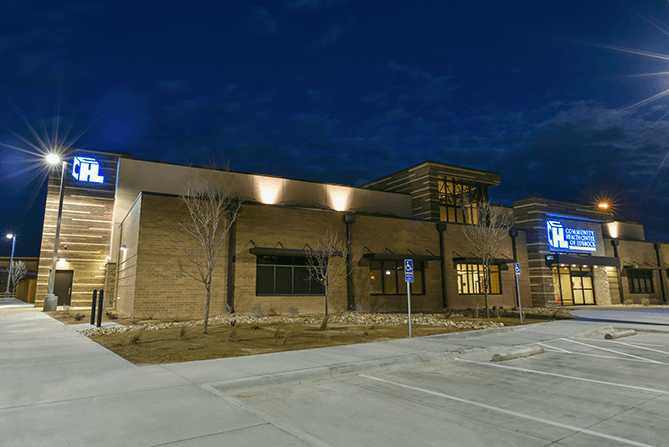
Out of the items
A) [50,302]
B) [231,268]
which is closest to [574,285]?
[231,268]

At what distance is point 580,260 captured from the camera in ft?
132

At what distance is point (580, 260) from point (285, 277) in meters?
30.8

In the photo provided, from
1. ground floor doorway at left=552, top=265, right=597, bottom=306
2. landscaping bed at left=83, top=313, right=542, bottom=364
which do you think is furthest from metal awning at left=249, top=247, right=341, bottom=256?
ground floor doorway at left=552, top=265, right=597, bottom=306

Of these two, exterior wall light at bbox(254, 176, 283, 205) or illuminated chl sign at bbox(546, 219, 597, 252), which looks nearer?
exterior wall light at bbox(254, 176, 283, 205)

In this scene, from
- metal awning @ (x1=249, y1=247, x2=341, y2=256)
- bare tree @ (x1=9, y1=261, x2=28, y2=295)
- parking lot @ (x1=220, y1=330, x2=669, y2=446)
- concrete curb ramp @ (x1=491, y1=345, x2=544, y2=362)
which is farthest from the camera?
bare tree @ (x1=9, y1=261, x2=28, y2=295)

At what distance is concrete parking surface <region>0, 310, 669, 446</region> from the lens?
4.96m

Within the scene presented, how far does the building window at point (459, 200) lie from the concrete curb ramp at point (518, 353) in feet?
80.6

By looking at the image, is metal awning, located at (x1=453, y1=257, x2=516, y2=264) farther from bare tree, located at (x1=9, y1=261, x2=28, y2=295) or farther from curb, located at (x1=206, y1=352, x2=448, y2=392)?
bare tree, located at (x1=9, y1=261, x2=28, y2=295)

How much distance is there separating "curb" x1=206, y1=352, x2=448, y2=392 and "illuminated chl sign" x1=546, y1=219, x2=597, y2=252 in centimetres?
3458

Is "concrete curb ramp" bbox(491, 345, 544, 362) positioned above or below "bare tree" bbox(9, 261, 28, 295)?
below

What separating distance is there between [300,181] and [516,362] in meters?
23.7

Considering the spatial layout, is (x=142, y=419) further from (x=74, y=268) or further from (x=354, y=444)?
(x=74, y=268)

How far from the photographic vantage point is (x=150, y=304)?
2088 cm

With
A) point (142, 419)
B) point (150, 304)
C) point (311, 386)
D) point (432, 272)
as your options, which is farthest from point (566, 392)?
point (432, 272)
